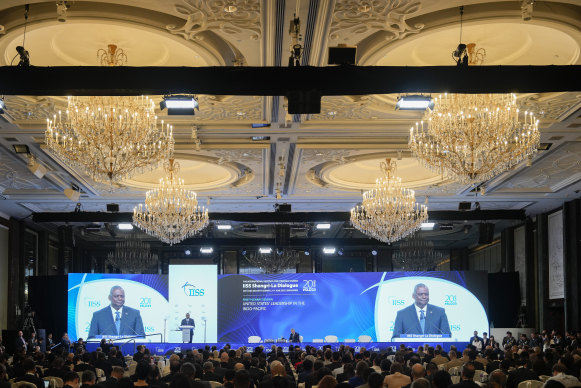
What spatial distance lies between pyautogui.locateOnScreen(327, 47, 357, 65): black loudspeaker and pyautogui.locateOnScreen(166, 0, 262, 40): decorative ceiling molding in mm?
1095

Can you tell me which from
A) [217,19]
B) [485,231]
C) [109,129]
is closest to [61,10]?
[217,19]

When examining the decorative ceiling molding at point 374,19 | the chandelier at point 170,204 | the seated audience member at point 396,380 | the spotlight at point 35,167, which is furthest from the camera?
the chandelier at point 170,204

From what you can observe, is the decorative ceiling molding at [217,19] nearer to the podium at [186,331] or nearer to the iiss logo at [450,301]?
the podium at [186,331]

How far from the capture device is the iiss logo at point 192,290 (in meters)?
25.5

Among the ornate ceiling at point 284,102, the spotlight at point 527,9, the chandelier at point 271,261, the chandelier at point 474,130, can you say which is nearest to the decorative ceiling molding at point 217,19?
the ornate ceiling at point 284,102

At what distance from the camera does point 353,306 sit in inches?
1016

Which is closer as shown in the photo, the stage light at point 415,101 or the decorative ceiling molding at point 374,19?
the decorative ceiling molding at point 374,19

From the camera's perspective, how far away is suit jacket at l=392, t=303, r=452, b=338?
24913 millimetres

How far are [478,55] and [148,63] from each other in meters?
4.84

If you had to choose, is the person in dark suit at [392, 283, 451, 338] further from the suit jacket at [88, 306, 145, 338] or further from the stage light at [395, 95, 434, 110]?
the stage light at [395, 95, 434, 110]

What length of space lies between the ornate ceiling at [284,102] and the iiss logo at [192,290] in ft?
16.7

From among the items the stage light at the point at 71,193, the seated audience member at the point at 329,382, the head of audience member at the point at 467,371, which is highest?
the stage light at the point at 71,193

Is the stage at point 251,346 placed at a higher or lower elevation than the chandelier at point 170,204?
lower

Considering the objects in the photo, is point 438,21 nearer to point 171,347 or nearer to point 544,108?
point 544,108
